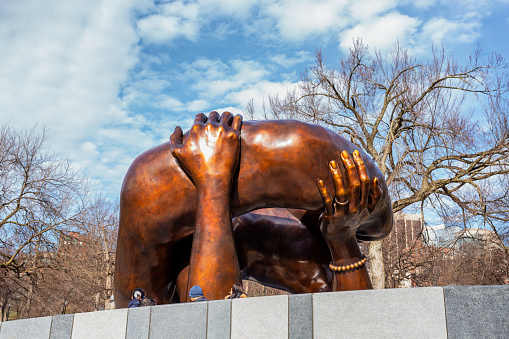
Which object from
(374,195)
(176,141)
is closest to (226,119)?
(176,141)

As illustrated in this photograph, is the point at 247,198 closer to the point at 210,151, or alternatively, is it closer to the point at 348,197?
the point at 210,151

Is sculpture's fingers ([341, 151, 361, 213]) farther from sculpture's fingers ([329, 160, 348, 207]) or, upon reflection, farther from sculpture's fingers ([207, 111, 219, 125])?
sculpture's fingers ([207, 111, 219, 125])

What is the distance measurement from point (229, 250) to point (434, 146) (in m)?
12.0

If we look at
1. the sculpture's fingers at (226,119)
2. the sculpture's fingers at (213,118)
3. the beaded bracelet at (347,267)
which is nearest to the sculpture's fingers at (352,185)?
the beaded bracelet at (347,267)

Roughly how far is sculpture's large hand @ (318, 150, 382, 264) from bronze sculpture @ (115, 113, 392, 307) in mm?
11

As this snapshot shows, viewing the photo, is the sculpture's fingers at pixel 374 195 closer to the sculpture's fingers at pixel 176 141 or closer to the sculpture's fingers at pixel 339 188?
the sculpture's fingers at pixel 339 188

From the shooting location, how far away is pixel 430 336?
10.6 feet

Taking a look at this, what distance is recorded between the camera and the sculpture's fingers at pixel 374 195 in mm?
5352

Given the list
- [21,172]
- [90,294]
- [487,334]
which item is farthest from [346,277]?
[90,294]

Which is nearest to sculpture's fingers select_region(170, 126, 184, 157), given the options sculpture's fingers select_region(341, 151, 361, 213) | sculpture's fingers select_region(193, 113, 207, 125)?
sculpture's fingers select_region(193, 113, 207, 125)

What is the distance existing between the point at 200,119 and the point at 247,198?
1.12m

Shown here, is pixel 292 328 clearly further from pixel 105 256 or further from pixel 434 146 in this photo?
pixel 105 256

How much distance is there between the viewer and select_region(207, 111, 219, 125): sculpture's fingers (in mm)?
5578

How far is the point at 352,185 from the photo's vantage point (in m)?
5.16
